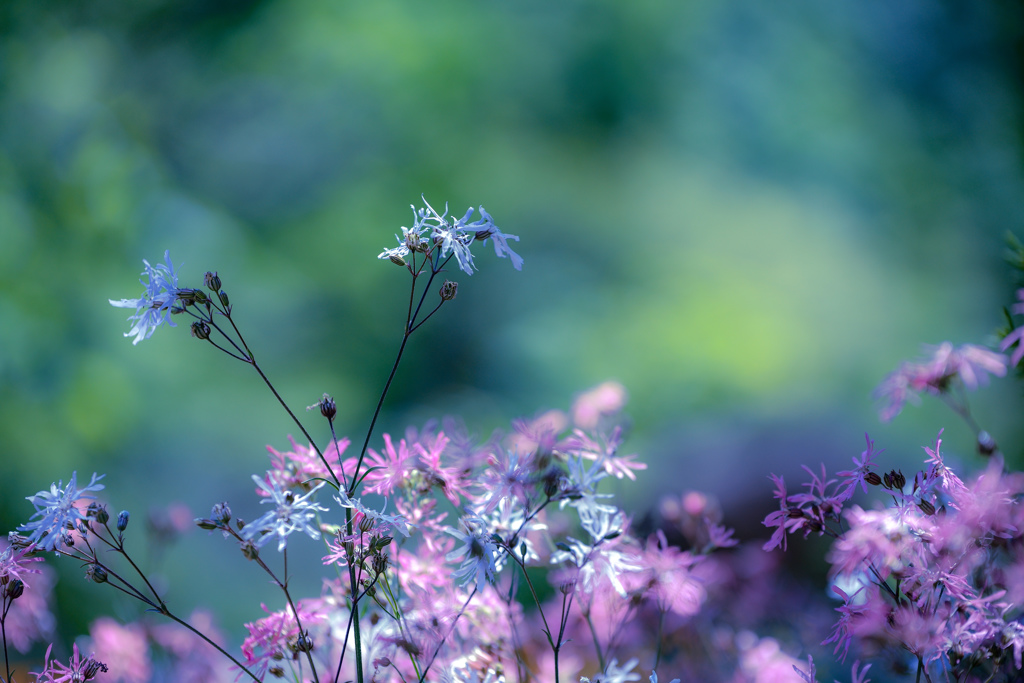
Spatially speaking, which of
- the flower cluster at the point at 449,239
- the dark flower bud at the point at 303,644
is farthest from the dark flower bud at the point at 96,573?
the flower cluster at the point at 449,239

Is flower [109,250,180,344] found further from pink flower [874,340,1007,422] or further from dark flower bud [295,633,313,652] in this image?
pink flower [874,340,1007,422]

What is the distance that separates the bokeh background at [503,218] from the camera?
2012 mm

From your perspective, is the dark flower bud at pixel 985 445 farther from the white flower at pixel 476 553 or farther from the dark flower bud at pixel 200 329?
the dark flower bud at pixel 200 329

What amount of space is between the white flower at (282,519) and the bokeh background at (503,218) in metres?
1.20

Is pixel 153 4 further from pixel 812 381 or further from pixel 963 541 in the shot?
pixel 963 541

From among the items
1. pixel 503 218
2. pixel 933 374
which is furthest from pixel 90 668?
pixel 503 218

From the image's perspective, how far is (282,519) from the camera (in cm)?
44

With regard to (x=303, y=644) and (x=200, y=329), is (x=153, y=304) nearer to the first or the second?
(x=200, y=329)

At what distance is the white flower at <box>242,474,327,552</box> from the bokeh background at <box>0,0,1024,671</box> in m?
1.20

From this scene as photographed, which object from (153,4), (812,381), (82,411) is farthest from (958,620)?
(153,4)

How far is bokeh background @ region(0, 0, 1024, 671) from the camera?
79.2 inches

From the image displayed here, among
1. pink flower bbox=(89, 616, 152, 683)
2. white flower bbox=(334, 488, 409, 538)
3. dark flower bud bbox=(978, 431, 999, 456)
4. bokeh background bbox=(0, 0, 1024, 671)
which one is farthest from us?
bokeh background bbox=(0, 0, 1024, 671)

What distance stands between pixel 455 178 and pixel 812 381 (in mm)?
1615

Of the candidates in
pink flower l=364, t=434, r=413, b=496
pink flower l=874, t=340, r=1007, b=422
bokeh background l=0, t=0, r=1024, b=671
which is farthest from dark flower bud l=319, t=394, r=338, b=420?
bokeh background l=0, t=0, r=1024, b=671
